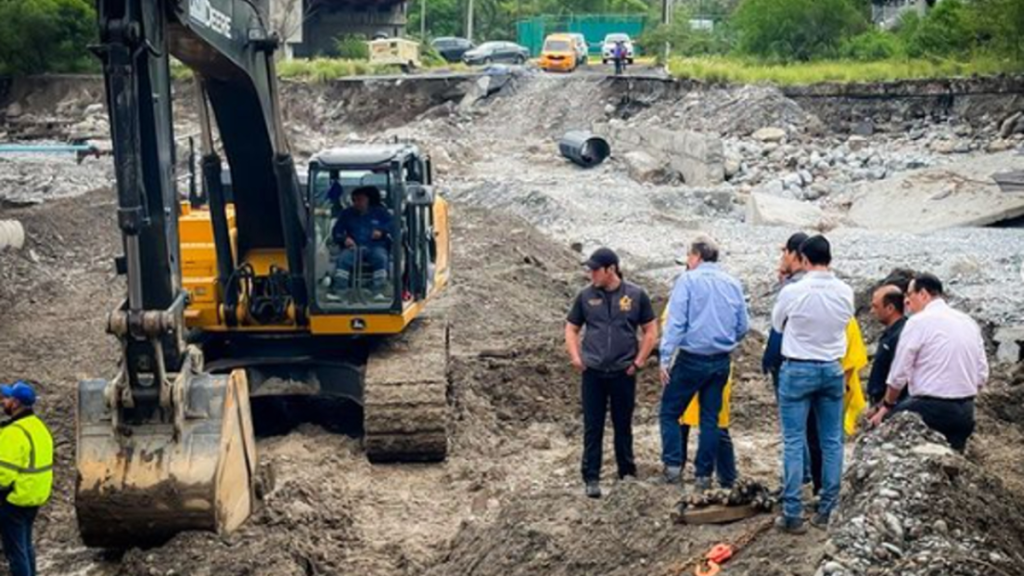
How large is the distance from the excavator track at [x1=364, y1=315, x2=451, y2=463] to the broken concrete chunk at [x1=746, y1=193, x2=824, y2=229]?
15.3 meters

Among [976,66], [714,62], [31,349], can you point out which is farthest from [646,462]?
[714,62]

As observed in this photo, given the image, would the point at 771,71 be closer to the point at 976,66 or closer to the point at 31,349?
the point at 976,66

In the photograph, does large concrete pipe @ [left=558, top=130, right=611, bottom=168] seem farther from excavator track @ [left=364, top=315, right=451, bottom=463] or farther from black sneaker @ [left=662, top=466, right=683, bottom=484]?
black sneaker @ [left=662, top=466, right=683, bottom=484]

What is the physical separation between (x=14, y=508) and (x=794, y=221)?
1957 cm

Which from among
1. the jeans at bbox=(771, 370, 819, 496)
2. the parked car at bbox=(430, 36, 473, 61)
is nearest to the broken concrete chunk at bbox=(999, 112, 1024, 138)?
the jeans at bbox=(771, 370, 819, 496)

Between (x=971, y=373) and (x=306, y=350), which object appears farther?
(x=306, y=350)

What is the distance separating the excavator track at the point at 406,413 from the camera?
1145 centimetres

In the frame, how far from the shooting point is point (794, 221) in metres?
26.2

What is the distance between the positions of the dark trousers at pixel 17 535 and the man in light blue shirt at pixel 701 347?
3.86 m

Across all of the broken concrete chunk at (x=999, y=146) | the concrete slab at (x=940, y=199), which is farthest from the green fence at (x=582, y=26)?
the concrete slab at (x=940, y=199)

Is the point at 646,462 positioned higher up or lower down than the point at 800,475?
lower down

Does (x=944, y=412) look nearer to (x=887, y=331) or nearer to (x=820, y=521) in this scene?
(x=887, y=331)

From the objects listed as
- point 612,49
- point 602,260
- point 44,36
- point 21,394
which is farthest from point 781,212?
point 44,36

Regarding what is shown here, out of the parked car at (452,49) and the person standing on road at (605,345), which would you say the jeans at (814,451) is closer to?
the person standing on road at (605,345)
